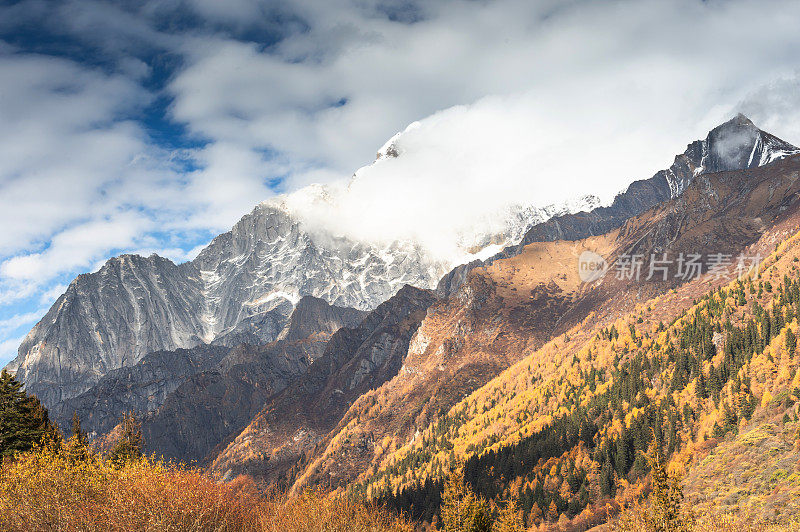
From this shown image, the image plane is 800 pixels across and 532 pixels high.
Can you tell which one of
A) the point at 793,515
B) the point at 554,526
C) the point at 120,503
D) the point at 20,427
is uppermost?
the point at 20,427

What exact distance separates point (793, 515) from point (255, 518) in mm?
84640

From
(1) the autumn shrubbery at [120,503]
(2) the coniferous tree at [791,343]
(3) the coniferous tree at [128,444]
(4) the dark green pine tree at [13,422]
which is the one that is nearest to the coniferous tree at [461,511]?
(1) the autumn shrubbery at [120,503]

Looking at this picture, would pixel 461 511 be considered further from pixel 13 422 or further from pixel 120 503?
pixel 13 422

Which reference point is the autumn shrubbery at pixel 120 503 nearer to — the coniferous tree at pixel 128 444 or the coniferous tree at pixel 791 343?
the coniferous tree at pixel 128 444

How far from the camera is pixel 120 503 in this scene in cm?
5331

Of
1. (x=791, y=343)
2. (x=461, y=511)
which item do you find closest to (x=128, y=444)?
(x=461, y=511)

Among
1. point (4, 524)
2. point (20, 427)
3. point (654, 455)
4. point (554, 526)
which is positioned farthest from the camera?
point (554, 526)

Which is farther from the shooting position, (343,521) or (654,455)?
(343,521)

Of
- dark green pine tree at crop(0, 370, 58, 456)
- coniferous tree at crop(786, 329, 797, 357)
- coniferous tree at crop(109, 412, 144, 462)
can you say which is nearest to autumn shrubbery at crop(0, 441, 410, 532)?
dark green pine tree at crop(0, 370, 58, 456)

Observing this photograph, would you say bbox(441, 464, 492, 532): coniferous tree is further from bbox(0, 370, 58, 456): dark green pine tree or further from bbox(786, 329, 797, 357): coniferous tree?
bbox(786, 329, 797, 357): coniferous tree

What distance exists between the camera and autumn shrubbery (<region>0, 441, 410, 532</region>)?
5272 centimetres

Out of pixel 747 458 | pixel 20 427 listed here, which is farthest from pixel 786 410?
pixel 20 427

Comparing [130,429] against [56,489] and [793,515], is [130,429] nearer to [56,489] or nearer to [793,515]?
[56,489]

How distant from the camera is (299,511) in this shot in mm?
74812
